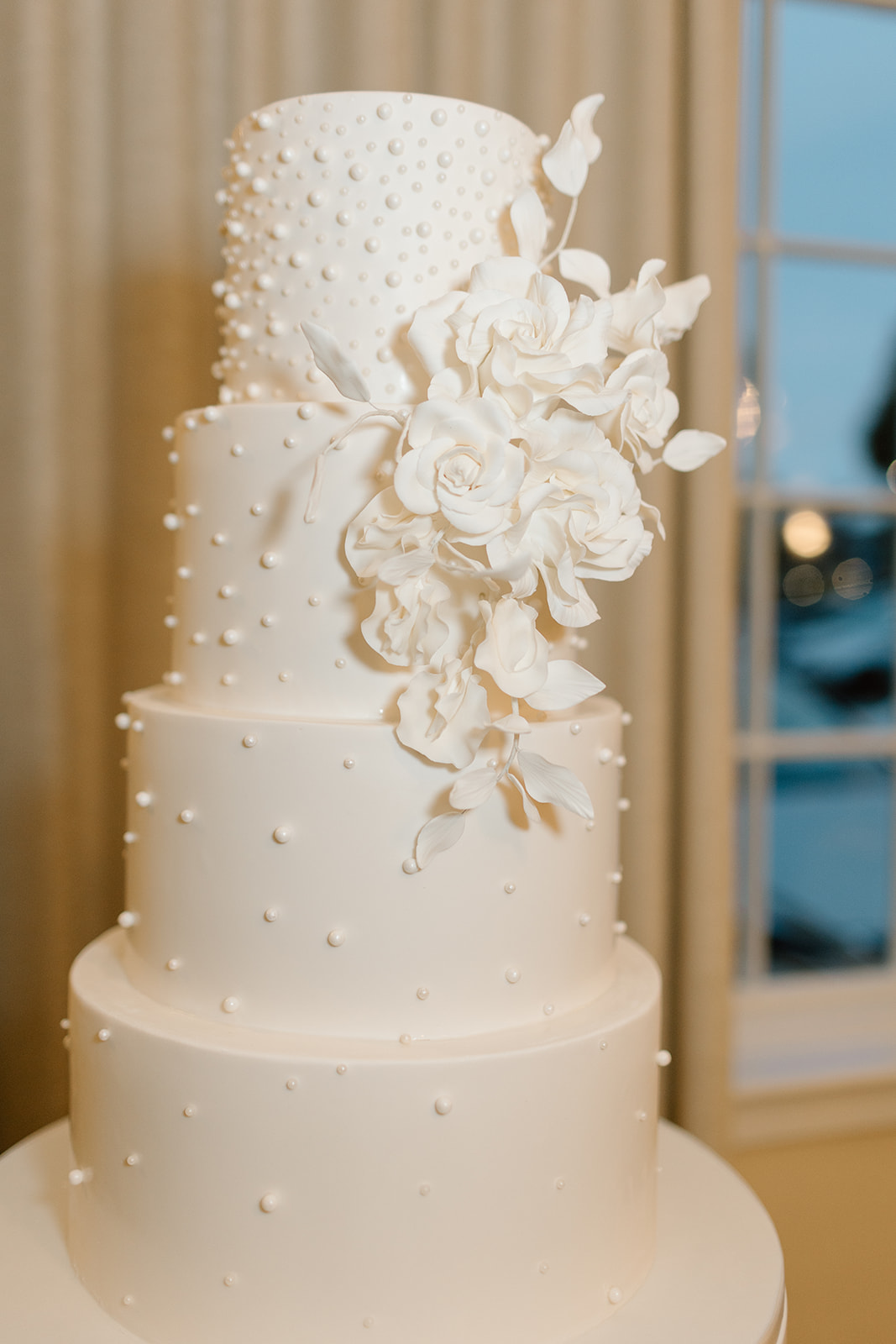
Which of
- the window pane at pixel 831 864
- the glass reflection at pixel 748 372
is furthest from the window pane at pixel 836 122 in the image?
the window pane at pixel 831 864

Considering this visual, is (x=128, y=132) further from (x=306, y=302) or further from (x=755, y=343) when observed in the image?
(x=755, y=343)

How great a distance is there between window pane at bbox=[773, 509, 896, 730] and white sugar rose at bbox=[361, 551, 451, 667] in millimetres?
1472

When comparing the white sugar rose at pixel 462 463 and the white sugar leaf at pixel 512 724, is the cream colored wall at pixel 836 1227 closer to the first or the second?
the white sugar leaf at pixel 512 724

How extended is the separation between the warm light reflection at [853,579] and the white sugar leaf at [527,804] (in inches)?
59.0

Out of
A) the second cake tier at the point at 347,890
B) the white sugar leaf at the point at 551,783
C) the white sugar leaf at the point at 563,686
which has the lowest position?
the second cake tier at the point at 347,890

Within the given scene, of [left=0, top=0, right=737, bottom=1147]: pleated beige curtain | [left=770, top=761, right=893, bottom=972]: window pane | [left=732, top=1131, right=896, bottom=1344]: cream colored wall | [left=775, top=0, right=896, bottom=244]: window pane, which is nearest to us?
[left=0, top=0, right=737, bottom=1147]: pleated beige curtain

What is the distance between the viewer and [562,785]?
88 centimetres

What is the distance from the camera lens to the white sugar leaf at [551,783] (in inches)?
34.6

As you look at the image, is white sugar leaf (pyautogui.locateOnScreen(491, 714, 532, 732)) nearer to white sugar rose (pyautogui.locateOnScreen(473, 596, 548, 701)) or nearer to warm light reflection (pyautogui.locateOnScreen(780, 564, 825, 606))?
white sugar rose (pyautogui.locateOnScreen(473, 596, 548, 701))

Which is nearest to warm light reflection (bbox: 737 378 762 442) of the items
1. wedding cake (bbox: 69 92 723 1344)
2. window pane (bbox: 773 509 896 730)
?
window pane (bbox: 773 509 896 730)

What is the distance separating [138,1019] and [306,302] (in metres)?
0.63

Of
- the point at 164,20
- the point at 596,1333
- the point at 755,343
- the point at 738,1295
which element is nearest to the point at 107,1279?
the point at 596,1333

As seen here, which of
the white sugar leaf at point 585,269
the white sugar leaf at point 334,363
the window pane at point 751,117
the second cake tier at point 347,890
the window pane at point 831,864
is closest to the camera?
the white sugar leaf at point 334,363

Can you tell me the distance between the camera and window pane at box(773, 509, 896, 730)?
221 centimetres
